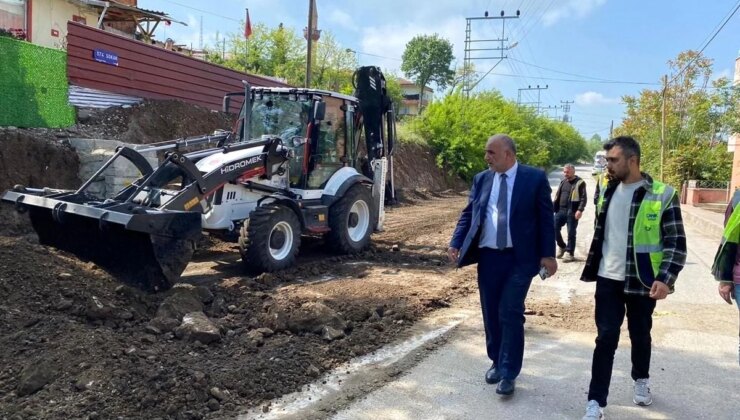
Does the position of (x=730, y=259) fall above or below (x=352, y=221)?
above

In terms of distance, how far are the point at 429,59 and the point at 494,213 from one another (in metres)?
73.3

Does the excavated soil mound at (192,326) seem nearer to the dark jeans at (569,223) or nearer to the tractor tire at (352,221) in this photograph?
the tractor tire at (352,221)

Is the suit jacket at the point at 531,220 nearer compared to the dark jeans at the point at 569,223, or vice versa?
the suit jacket at the point at 531,220

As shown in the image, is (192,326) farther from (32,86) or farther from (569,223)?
(32,86)

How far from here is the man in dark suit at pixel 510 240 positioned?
161 inches

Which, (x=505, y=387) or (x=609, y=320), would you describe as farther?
(x=505, y=387)

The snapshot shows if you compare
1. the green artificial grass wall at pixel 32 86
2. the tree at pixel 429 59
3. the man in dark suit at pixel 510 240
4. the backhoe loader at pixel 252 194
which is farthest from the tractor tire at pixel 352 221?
the tree at pixel 429 59

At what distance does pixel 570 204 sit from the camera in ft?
32.0

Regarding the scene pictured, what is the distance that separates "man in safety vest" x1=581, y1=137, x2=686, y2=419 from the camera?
3.63 m

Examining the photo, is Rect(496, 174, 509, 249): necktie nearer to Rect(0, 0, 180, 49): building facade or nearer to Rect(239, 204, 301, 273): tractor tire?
Rect(239, 204, 301, 273): tractor tire

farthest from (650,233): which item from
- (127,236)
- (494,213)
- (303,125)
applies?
(303,125)

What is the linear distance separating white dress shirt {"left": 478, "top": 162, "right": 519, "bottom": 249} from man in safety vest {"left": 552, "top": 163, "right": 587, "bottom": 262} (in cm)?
579

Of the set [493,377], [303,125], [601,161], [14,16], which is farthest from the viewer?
[14,16]

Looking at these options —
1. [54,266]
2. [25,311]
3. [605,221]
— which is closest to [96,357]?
[25,311]
